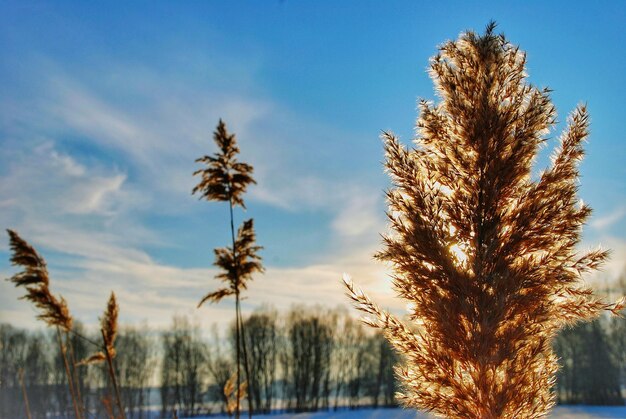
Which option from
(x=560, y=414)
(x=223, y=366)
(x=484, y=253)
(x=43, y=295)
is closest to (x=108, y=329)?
(x=43, y=295)

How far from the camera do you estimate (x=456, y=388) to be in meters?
5.18

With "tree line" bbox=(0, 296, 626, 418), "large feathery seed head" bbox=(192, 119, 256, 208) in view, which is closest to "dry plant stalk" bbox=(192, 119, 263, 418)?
"large feathery seed head" bbox=(192, 119, 256, 208)

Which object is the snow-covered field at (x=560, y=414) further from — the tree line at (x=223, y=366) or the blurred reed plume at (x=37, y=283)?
the blurred reed plume at (x=37, y=283)

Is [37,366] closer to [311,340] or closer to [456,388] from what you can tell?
[311,340]

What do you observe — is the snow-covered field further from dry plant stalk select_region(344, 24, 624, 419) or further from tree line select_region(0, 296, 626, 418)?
dry plant stalk select_region(344, 24, 624, 419)

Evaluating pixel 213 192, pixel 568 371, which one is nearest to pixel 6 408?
pixel 568 371

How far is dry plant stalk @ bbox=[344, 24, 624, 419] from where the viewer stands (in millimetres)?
5191

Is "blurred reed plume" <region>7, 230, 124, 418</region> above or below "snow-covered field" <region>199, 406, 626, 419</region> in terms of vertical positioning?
above

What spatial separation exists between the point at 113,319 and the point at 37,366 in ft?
190

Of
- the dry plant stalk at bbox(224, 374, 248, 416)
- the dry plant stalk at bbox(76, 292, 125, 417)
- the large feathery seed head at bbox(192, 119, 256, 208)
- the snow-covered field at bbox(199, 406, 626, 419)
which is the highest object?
the large feathery seed head at bbox(192, 119, 256, 208)

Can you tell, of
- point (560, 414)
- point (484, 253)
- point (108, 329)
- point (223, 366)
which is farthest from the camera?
point (223, 366)

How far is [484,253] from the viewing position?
214 inches

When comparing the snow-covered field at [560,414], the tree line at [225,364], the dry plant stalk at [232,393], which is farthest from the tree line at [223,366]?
the dry plant stalk at [232,393]

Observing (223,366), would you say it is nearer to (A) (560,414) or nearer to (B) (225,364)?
(B) (225,364)
